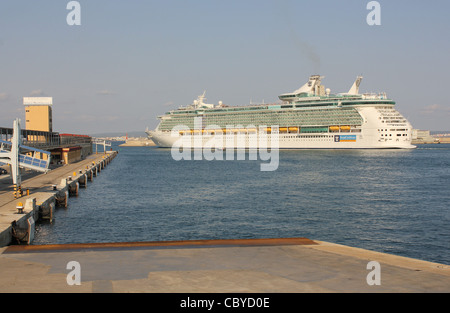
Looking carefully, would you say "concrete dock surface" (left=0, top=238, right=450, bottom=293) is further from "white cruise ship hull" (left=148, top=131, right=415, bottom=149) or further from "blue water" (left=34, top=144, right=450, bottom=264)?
"white cruise ship hull" (left=148, top=131, right=415, bottom=149)

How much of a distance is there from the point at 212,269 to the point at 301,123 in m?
120

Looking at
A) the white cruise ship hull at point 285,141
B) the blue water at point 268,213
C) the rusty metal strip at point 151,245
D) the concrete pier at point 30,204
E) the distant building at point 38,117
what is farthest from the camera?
the white cruise ship hull at point 285,141

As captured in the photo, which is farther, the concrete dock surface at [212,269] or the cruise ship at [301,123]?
the cruise ship at [301,123]

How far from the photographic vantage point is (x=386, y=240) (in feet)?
72.8

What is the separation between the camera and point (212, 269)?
40.0ft

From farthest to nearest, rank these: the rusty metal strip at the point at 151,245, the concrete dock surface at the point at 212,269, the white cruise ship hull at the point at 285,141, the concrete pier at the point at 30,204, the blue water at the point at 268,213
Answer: the white cruise ship hull at the point at 285,141
the blue water at the point at 268,213
the concrete pier at the point at 30,204
the rusty metal strip at the point at 151,245
the concrete dock surface at the point at 212,269

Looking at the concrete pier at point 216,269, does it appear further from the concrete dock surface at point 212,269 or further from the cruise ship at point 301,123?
the cruise ship at point 301,123

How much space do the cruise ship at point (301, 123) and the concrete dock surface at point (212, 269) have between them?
11039 cm

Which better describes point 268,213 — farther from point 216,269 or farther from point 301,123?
point 301,123

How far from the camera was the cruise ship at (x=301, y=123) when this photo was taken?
4722 inches

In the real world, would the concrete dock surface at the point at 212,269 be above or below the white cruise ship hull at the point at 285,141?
below

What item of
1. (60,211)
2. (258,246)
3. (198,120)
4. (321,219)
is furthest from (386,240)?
(198,120)

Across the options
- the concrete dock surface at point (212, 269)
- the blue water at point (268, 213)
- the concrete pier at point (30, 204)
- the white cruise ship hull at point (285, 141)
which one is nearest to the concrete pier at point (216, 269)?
the concrete dock surface at point (212, 269)
